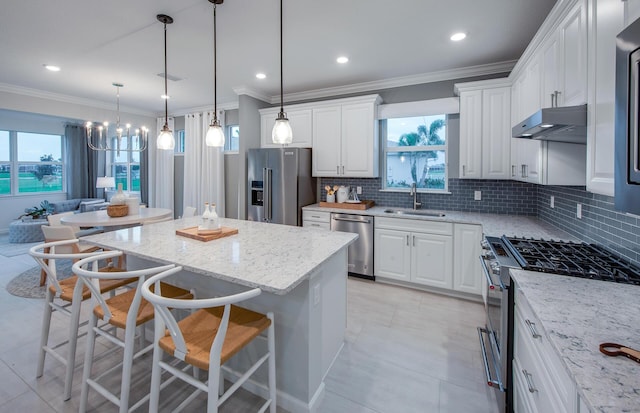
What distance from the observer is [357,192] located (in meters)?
4.55

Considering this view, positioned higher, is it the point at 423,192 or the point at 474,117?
the point at 474,117

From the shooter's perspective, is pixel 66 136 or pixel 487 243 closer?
pixel 487 243

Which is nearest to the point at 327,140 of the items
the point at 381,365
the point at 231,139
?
the point at 231,139

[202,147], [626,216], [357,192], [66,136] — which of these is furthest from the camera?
[66,136]

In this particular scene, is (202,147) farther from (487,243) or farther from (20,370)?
A: (487,243)

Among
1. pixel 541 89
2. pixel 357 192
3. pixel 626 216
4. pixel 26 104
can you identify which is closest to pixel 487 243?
pixel 626 216

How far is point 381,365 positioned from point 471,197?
2.54 m

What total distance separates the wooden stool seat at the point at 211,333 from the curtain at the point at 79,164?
8507 mm

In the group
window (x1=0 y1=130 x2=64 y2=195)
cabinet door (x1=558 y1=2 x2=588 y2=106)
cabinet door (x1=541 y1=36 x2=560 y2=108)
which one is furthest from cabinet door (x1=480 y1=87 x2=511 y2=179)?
window (x1=0 y1=130 x2=64 y2=195)

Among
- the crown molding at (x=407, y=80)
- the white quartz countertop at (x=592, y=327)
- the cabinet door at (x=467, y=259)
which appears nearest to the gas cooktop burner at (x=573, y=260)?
the white quartz countertop at (x=592, y=327)

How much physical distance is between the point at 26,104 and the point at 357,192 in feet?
17.6

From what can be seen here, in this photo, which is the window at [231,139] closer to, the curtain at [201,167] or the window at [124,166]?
the curtain at [201,167]

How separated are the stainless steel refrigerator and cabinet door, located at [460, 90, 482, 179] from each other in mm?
2066

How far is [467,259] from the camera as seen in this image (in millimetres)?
3264
